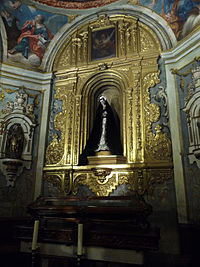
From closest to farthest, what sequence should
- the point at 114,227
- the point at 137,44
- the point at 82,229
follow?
the point at 82,229
the point at 114,227
the point at 137,44

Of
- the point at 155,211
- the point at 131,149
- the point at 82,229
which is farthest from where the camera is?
the point at 131,149

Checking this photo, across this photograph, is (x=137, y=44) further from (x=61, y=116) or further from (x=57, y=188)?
(x=57, y=188)

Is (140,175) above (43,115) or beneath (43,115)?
beneath

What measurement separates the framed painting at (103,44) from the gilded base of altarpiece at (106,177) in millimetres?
4044

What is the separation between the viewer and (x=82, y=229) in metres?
3.08

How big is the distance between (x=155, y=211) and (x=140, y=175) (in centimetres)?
101

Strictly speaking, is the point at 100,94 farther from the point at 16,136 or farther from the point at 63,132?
the point at 16,136

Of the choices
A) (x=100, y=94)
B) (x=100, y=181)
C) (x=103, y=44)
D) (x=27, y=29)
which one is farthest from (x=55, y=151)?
(x=27, y=29)

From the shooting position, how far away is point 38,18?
28.4ft

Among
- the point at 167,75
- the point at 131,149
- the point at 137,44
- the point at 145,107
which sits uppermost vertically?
the point at 137,44

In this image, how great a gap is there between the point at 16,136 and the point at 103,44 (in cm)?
448

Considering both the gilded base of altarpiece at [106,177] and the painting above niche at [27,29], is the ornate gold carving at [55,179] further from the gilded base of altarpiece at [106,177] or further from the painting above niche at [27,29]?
the painting above niche at [27,29]

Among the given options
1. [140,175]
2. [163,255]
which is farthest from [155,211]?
[163,255]

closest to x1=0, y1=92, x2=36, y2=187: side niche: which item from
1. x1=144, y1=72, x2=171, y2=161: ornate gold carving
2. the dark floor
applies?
the dark floor
